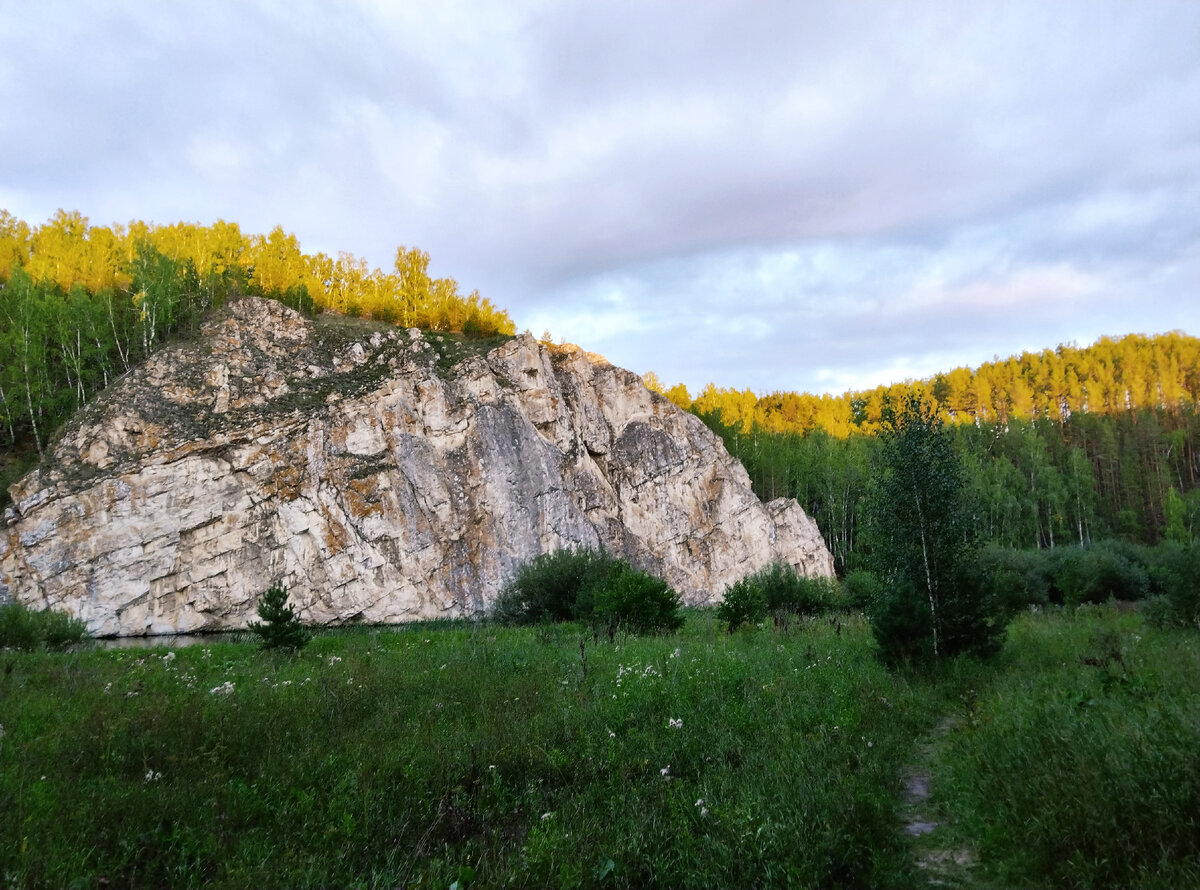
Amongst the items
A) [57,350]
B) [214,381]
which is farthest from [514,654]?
[57,350]

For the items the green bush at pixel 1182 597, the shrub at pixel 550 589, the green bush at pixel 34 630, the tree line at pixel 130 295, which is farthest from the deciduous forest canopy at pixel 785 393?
the green bush at pixel 34 630

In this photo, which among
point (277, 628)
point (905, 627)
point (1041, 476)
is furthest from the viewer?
point (1041, 476)

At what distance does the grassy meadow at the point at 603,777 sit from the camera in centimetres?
434

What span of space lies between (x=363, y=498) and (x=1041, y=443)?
7551cm

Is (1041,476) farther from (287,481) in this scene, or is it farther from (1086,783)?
(1086,783)

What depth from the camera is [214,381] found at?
109 feet

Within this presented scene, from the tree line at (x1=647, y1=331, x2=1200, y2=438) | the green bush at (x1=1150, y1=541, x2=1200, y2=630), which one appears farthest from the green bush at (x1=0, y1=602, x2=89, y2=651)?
the tree line at (x1=647, y1=331, x2=1200, y2=438)

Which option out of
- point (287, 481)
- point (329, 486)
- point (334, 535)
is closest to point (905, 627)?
point (334, 535)

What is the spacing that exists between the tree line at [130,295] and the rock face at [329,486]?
12.6ft

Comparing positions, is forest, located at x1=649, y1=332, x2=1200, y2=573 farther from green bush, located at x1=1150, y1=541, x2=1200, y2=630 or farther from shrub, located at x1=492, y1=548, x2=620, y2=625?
green bush, located at x1=1150, y1=541, x2=1200, y2=630

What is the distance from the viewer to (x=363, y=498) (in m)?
33.3

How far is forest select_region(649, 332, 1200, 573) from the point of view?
61250 millimetres

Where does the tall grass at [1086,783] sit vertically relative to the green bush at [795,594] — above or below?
above

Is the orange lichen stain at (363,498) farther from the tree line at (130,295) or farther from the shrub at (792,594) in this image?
the shrub at (792,594)
